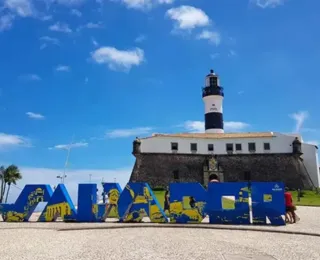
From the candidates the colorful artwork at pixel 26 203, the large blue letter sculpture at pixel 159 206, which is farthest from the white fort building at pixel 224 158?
the large blue letter sculpture at pixel 159 206

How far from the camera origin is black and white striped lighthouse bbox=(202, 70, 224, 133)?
2420 inches

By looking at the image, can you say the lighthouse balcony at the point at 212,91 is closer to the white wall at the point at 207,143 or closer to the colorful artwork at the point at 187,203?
the white wall at the point at 207,143

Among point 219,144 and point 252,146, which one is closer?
point 252,146

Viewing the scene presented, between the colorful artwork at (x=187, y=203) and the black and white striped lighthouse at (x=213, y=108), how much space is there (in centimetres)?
4348

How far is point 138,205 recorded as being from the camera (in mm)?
18516

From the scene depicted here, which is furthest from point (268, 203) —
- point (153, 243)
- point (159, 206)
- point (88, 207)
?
point (88, 207)

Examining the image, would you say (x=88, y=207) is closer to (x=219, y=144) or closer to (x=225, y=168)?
(x=225, y=168)

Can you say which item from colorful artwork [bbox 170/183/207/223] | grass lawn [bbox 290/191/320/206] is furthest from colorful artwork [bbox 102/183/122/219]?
grass lawn [bbox 290/191/320/206]

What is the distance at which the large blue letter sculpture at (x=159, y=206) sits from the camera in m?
17.3

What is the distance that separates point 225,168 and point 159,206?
37.6 m

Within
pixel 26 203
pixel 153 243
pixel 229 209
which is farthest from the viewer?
pixel 26 203

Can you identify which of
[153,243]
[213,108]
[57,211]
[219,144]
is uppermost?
[213,108]

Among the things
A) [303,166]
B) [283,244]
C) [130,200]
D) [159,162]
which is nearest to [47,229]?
[130,200]

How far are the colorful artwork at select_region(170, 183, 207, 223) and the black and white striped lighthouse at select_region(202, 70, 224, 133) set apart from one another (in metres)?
43.5
